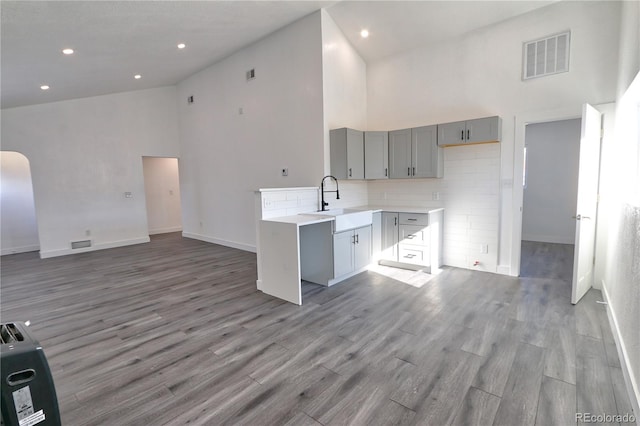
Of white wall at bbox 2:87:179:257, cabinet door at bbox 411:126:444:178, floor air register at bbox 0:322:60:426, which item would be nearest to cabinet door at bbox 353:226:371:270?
cabinet door at bbox 411:126:444:178

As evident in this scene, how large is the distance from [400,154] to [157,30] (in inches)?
151

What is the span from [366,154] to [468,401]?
3.66 m

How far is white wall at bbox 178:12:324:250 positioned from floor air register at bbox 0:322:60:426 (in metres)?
4.08

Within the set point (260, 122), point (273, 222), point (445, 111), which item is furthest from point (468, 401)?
point (260, 122)

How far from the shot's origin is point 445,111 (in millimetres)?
4672

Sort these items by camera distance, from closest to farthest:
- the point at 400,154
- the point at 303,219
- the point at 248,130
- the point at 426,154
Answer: the point at 303,219
the point at 426,154
the point at 400,154
the point at 248,130

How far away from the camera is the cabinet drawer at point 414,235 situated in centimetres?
441

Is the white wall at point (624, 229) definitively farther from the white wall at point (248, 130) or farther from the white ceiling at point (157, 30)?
the white wall at point (248, 130)

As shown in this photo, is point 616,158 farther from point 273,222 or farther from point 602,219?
point 273,222

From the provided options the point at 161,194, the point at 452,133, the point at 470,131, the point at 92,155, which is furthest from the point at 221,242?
the point at 470,131

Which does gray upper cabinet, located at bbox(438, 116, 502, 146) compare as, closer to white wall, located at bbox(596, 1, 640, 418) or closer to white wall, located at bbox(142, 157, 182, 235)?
white wall, located at bbox(596, 1, 640, 418)

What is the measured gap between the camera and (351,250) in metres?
4.25

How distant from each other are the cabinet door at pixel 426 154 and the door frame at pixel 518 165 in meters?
0.97

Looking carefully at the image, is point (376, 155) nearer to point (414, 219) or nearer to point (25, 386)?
point (414, 219)
